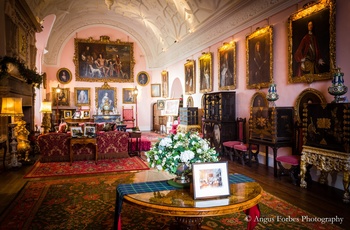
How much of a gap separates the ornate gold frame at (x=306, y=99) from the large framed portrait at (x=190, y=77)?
256 inches

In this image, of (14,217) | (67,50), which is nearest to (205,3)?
(14,217)

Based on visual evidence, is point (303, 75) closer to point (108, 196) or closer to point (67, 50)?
point (108, 196)

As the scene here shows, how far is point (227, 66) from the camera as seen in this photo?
9.55 meters

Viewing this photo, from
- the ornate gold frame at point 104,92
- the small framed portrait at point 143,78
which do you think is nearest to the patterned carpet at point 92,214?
the ornate gold frame at point 104,92

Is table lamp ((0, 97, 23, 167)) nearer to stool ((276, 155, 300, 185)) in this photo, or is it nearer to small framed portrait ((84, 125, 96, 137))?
small framed portrait ((84, 125, 96, 137))

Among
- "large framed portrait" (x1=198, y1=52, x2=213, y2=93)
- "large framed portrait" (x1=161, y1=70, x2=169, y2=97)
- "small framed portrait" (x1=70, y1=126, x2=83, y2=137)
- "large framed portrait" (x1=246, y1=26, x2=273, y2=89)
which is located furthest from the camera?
"large framed portrait" (x1=161, y1=70, x2=169, y2=97)

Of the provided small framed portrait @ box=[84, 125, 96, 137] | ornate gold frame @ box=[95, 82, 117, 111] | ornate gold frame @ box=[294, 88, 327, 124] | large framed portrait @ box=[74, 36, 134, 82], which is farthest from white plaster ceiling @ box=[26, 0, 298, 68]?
small framed portrait @ box=[84, 125, 96, 137]

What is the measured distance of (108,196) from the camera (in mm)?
4781

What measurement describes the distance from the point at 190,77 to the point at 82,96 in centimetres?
809

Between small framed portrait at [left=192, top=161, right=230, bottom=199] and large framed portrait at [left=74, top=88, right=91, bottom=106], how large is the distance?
16.0 m

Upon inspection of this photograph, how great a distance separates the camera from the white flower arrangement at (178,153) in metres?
2.91

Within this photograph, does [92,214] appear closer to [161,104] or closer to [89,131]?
[89,131]

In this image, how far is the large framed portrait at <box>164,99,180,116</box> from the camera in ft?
48.7

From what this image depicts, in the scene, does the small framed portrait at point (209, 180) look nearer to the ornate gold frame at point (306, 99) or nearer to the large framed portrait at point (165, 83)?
the ornate gold frame at point (306, 99)
